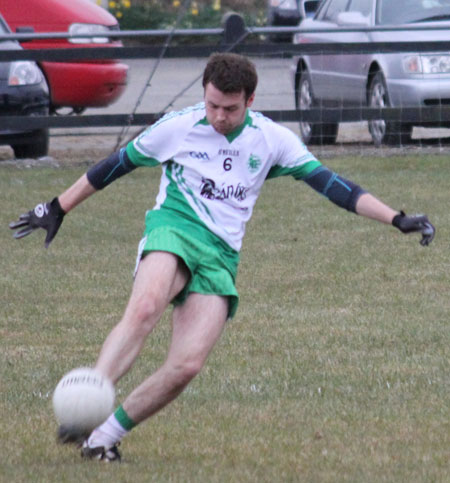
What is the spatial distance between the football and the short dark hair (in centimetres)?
123

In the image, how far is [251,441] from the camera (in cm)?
559

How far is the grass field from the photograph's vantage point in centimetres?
529

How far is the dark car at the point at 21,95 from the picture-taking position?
14328mm

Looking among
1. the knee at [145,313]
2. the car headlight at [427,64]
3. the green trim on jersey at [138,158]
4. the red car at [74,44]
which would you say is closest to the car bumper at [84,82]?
the red car at [74,44]

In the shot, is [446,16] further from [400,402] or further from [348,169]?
[400,402]

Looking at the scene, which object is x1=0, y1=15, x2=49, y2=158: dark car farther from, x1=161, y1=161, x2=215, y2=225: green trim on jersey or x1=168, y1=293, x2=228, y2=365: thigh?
x1=168, y1=293, x2=228, y2=365: thigh

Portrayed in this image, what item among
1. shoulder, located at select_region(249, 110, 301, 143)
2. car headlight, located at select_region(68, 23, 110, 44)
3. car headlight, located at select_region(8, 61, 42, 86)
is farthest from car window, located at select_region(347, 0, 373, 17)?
shoulder, located at select_region(249, 110, 301, 143)

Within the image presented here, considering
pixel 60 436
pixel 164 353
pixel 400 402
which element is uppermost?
pixel 60 436

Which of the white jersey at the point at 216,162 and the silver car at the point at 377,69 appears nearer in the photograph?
the white jersey at the point at 216,162

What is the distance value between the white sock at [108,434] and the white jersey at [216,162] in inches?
33.3

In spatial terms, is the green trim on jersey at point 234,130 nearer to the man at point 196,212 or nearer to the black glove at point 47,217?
the man at point 196,212

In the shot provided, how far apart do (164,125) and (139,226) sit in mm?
6592

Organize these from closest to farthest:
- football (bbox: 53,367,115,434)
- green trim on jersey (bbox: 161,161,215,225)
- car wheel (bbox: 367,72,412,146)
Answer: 1. football (bbox: 53,367,115,434)
2. green trim on jersey (bbox: 161,161,215,225)
3. car wheel (bbox: 367,72,412,146)

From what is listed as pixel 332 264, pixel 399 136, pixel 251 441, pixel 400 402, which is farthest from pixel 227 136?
pixel 399 136
